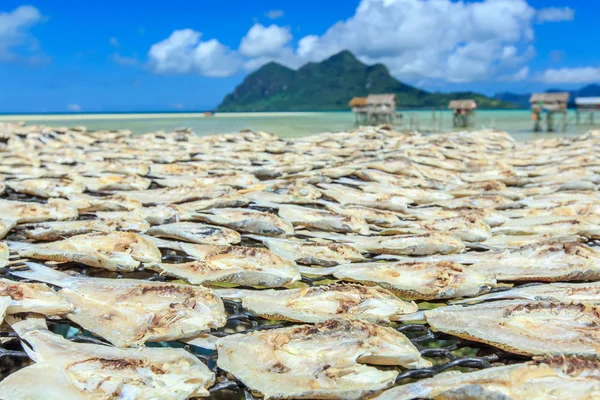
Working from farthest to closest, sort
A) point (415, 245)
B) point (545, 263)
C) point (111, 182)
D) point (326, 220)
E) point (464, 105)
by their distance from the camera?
point (464, 105) → point (111, 182) → point (326, 220) → point (415, 245) → point (545, 263)

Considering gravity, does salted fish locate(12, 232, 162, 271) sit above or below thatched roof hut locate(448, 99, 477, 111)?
below

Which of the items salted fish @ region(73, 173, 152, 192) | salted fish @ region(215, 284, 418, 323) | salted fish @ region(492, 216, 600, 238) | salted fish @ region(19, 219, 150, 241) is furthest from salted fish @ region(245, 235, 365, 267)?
salted fish @ region(73, 173, 152, 192)

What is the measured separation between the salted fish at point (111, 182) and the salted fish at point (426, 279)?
3.17 m

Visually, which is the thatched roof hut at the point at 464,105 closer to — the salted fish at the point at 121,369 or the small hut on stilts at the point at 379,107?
the small hut on stilts at the point at 379,107

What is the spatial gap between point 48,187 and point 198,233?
2.45m

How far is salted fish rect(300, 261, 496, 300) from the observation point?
2.27 meters

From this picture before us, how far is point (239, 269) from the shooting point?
243 cm

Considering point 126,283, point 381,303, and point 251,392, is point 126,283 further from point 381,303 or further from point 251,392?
point 381,303

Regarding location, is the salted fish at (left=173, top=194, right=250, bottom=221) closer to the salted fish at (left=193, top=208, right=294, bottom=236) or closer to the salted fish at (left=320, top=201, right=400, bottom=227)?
the salted fish at (left=193, top=208, right=294, bottom=236)

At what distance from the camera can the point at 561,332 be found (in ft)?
5.56

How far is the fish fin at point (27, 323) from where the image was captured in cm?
181

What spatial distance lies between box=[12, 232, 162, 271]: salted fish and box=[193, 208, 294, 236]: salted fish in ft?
2.36

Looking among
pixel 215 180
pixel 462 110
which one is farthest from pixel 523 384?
pixel 462 110

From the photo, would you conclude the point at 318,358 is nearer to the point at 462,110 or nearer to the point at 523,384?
the point at 523,384
